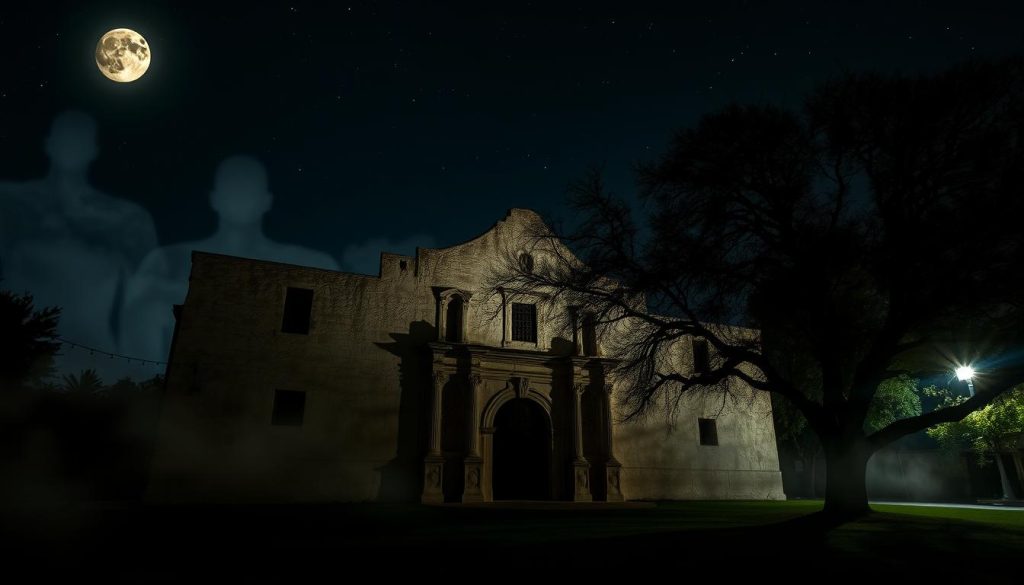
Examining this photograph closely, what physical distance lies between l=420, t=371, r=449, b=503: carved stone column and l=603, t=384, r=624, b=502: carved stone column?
18.6 ft

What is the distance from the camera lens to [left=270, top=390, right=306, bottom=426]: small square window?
55.2 feet

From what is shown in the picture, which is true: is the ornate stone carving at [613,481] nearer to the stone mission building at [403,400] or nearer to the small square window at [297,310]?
the stone mission building at [403,400]

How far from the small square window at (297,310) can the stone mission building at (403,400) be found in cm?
4

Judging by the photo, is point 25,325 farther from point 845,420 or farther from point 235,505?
point 845,420

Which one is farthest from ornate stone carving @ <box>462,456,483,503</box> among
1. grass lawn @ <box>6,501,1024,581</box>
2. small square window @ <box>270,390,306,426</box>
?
small square window @ <box>270,390,306,426</box>

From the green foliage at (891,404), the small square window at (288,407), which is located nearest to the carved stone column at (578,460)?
the small square window at (288,407)

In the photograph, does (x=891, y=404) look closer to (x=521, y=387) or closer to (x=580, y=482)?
(x=580, y=482)

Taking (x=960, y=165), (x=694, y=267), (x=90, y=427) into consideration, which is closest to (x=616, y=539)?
(x=694, y=267)

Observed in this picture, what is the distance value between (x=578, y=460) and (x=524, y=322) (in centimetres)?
513

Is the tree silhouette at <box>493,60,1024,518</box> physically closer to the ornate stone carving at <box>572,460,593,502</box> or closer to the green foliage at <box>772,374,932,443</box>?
the ornate stone carving at <box>572,460,593,502</box>

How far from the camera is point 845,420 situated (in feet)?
40.5

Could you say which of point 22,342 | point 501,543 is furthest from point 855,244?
point 22,342

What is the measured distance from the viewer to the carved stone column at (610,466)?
1928cm

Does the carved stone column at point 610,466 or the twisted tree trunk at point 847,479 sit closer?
the twisted tree trunk at point 847,479
